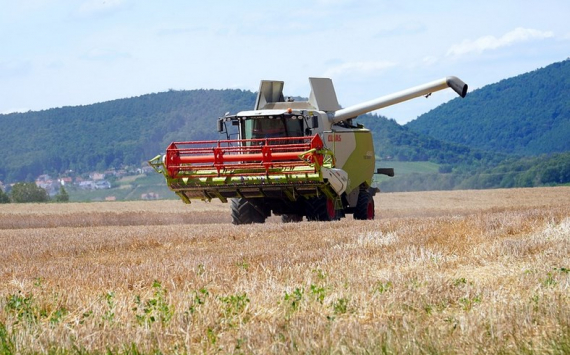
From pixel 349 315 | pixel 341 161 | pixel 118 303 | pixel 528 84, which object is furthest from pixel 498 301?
pixel 528 84

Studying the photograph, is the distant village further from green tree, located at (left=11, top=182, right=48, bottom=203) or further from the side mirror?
the side mirror

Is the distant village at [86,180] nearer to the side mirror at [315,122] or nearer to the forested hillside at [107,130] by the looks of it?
the forested hillside at [107,130]

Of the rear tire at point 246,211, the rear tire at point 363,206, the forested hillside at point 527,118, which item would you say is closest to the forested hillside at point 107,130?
the forested hillside at point 527,118

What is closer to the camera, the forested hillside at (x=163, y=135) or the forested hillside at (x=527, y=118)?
the forested hillside at (x=163, y=135)

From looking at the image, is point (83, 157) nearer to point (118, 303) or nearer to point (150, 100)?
point (150, 100)

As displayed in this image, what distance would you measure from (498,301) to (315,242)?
4.93m

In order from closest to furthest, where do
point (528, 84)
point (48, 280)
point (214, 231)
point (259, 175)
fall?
point (48, 280) → point (214, 231) → point (259, 175) → point (528, 84)

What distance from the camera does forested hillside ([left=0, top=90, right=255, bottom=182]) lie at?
138 metres

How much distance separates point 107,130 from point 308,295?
148 m

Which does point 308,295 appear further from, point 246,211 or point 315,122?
point 246,211

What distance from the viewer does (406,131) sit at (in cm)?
14738

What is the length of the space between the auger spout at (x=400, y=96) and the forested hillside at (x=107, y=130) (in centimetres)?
11184

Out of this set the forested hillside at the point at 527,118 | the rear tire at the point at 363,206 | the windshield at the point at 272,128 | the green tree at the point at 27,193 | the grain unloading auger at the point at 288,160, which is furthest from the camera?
the forested hillside at the point at 527,118

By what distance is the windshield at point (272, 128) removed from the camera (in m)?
18.6
